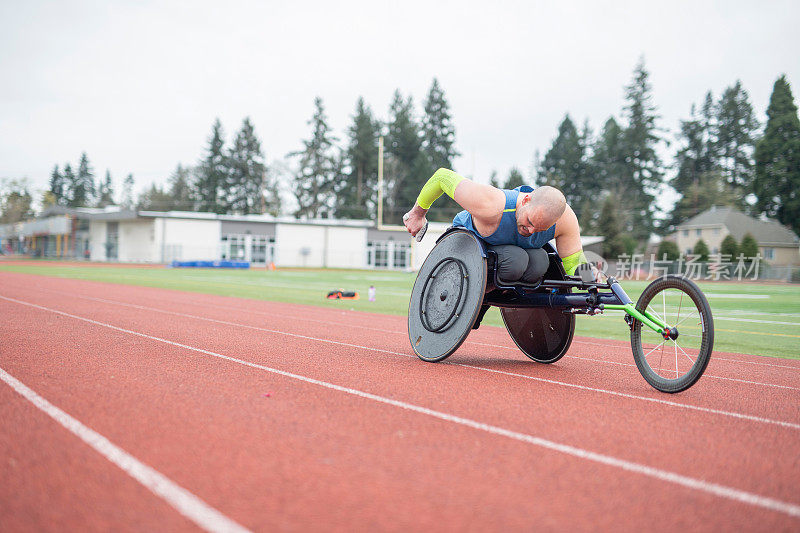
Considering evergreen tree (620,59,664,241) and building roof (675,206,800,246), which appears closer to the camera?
building roof (675,206,800,246)

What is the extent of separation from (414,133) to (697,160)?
125 ft

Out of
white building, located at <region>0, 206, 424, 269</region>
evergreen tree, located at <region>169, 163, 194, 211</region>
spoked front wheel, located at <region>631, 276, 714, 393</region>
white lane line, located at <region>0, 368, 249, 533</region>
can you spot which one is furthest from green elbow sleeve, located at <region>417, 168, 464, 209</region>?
evergreen tree, located at <region>169, 163, 194, 211</region>

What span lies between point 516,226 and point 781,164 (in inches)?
2393

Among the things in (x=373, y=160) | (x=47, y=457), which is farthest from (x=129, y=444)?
(x=373, y=160)

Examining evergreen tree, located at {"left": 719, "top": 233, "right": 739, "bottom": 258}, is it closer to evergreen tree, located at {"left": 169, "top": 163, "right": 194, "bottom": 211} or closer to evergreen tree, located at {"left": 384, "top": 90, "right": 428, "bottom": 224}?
evergreen tree, located at {"left": 384, "top": 90, "right": 428, "bottom": 224}

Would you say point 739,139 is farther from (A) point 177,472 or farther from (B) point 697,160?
(A) point 177,472

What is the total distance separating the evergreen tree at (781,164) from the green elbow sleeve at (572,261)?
5829 centimetres

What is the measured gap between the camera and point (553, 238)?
5.69 meters

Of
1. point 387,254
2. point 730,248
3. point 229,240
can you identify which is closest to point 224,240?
point 229,240

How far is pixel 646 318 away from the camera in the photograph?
4.96 metres

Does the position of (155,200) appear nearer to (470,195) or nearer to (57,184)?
(57,184)

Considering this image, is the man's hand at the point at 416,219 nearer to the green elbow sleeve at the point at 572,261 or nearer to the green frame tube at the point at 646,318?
the green elbow sleeve at the point at 572,261

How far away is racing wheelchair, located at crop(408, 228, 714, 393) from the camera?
480 centimetres

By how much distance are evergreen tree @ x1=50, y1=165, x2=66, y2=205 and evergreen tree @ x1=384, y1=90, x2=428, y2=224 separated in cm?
8371
